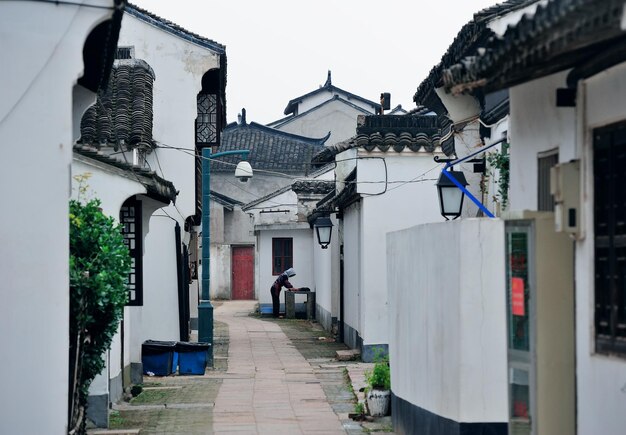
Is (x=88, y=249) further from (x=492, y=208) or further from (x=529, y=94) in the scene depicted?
(x=492, y=208)

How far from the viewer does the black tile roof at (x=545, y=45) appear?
566cm

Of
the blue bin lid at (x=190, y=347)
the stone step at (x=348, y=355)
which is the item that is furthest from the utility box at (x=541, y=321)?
the stone step at (x=348, y=355)

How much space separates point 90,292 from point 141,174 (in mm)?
4435

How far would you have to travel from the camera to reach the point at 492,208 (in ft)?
53.2

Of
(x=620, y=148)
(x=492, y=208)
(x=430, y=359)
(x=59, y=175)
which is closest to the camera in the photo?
(x=620, y=148)

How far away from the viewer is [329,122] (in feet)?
191

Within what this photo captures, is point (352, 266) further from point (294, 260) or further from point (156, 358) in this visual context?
point (294, 260)

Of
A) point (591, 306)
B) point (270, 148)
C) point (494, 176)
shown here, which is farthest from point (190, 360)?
point (270, 148)

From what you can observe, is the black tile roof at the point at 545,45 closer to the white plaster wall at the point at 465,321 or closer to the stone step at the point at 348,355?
the white plaster wall at the point at 465,321

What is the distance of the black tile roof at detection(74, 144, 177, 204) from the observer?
42.5ft

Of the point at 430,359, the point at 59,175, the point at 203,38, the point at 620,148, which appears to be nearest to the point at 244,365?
the point at 203,38

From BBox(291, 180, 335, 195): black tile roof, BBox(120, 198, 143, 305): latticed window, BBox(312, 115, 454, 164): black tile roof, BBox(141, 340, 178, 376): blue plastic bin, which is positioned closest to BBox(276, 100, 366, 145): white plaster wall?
BBox(291, 180, 335, 195): black tile roof

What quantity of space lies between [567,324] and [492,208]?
27.6 ft

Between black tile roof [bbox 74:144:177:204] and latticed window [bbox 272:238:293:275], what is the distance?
77.9 ft
